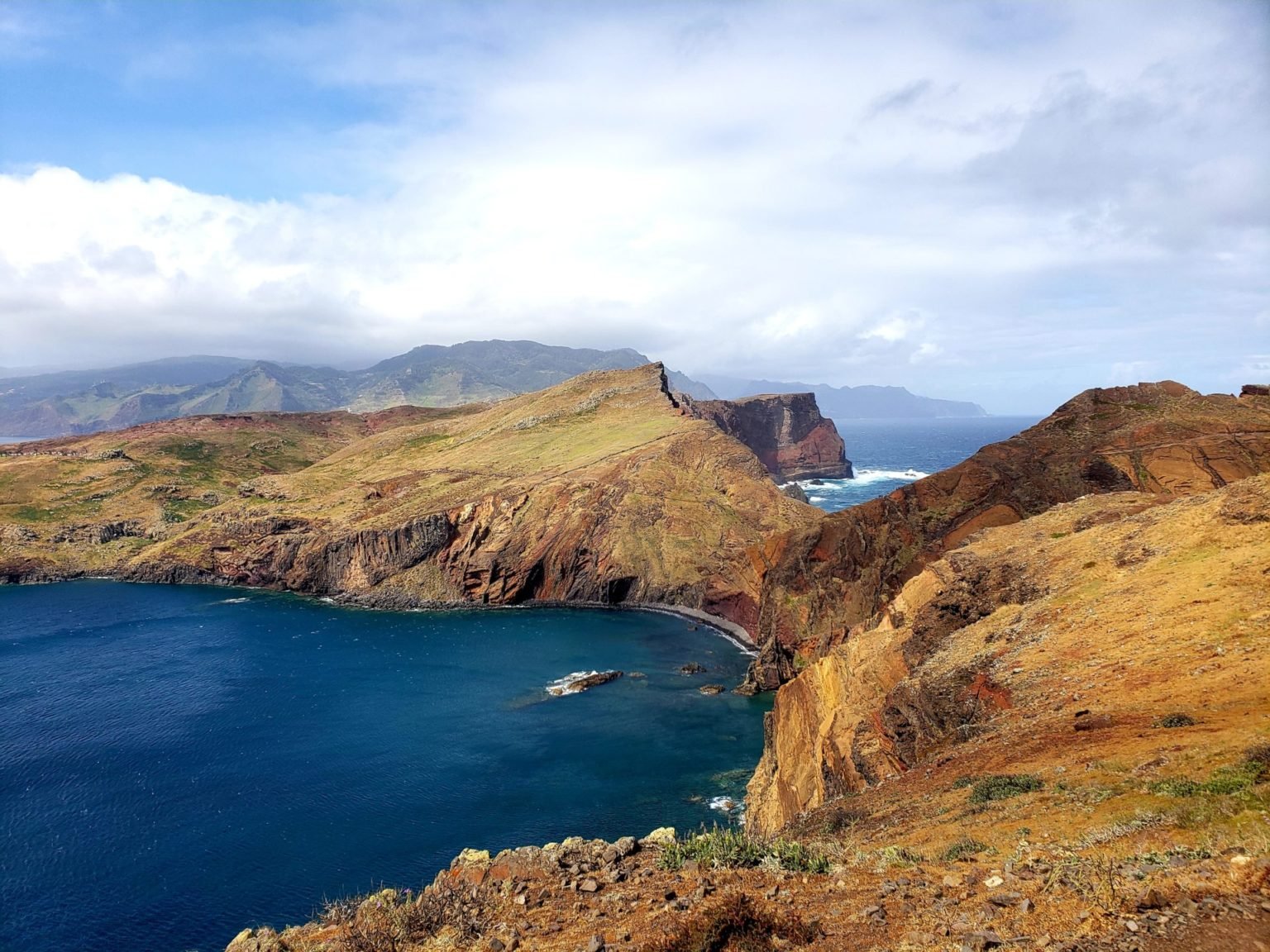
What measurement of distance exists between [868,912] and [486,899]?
9.58m

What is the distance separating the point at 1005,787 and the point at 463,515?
315 ft

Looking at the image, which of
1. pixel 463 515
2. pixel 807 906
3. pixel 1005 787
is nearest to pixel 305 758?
pixel 807 906

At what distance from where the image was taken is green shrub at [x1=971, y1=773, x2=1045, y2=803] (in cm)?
1870

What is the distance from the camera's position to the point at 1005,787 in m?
19.1

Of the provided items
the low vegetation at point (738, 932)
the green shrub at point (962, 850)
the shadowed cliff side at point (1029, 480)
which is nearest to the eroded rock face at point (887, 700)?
the shadowed cliff side at point (1029, 480)

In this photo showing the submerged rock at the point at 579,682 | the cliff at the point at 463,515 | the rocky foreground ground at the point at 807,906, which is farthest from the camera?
the cliff at the point at 463,515

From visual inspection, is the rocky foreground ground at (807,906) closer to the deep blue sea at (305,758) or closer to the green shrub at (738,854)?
the green shrub at (738,854)

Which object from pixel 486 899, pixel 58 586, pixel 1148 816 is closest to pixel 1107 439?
pixel 1148 816

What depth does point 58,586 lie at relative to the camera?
111 m

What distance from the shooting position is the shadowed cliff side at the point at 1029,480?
47.1 meters

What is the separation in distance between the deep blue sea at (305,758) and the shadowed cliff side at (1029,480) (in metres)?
13.2

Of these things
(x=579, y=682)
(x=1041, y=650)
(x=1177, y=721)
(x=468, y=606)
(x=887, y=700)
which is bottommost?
(x=468, y=606)

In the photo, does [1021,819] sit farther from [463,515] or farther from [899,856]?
[463,515]

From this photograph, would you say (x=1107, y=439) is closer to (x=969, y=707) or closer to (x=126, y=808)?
(x=969, y=707)
